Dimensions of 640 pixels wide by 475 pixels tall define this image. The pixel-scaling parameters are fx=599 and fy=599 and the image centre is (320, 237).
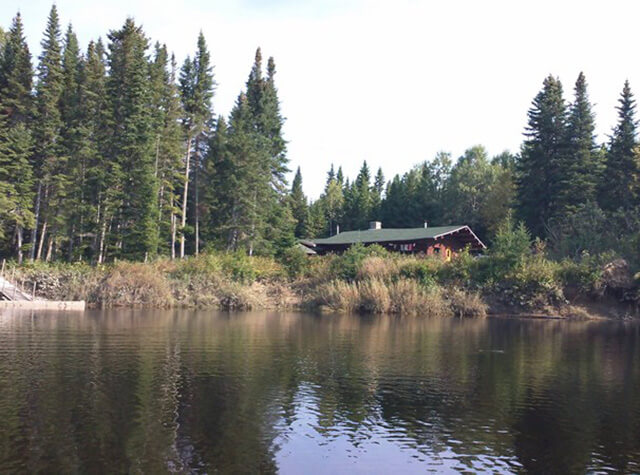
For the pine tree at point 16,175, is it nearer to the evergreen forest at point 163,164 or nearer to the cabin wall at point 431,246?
the evergreen forest at point 163,164

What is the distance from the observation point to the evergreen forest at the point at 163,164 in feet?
181

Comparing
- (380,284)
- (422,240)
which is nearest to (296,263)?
(380,284)

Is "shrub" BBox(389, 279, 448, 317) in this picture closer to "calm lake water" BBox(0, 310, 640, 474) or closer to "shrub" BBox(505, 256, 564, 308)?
"shrub" BBox(505, 256, 564, 308)

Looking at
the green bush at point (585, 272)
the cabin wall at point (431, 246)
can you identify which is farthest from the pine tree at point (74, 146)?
the green bush at point (585, 272)

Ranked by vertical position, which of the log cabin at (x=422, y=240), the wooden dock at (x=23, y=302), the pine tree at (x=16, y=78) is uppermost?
the pine tree at (x=16, y=78)

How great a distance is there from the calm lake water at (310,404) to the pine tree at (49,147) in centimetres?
3082

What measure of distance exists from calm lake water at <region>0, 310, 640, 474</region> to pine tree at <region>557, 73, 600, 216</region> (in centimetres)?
3552

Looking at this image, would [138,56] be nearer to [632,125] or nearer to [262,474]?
[632,125]

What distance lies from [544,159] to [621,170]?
767 centimetres

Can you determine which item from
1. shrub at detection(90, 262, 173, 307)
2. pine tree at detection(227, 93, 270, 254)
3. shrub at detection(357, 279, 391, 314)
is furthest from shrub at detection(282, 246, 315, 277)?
shrub at detection(90, 262, 173, 307)

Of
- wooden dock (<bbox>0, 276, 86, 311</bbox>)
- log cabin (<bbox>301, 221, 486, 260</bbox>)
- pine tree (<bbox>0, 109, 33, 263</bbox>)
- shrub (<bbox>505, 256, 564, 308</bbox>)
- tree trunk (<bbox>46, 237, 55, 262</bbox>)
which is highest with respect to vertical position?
pine tree (<bbox>0, 109, 33, 263</bbox>)

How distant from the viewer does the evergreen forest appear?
55312 millimetres

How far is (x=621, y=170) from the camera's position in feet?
199

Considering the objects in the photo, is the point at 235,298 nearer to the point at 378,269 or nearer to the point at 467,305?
the point at 378,269
